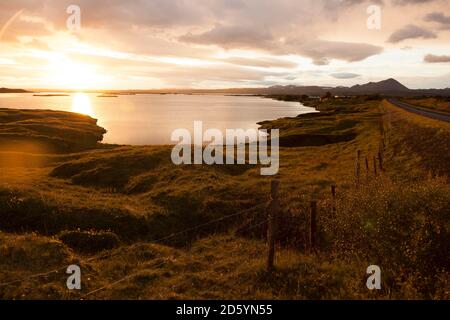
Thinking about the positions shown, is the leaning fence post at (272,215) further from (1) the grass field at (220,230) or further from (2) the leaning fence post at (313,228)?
(2) the leaning fence post at (313,228)

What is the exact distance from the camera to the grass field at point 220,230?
13805 millimetres

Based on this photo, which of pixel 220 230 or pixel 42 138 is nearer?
pixel 220 230

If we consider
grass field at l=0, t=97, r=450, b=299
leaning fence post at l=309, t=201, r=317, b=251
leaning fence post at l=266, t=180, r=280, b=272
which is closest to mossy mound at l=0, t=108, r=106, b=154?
grass field at l=0, t=97, r=450, b=299

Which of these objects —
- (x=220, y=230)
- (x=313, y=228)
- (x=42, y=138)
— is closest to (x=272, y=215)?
(x=313, y=228)

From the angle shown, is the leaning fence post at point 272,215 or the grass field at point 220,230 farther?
the leaning fence post at point 272,215

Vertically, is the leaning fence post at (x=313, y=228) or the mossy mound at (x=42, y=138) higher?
the mossy mound at (x=42, y=138)

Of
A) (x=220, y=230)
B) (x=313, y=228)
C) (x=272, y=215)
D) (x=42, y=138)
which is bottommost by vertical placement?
(x=220, y=230)

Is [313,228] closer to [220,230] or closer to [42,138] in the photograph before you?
[220,230]

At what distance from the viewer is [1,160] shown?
2056 inches

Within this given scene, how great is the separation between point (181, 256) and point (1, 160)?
4431 cm

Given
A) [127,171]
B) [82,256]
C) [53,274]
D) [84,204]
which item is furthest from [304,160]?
[53,274]

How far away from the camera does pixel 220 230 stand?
24.9 m

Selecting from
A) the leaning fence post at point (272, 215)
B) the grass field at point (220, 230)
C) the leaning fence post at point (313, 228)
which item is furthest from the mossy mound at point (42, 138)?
the leaning fence post at point (272, 215)

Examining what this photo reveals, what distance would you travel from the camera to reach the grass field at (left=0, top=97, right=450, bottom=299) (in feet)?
45.3
